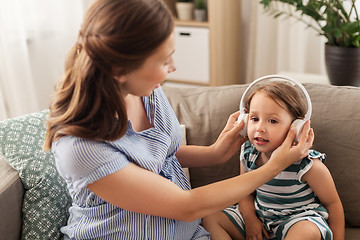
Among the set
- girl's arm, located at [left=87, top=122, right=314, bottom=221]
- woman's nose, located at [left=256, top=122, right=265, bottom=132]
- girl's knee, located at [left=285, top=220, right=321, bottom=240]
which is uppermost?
woman's nose, located at [left=256, top=122, right=265, bottom=132]

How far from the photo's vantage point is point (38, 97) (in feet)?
9.52

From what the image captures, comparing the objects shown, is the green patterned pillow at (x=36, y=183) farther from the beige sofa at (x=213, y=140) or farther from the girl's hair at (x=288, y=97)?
the girl's hair at (x=288, y=97)

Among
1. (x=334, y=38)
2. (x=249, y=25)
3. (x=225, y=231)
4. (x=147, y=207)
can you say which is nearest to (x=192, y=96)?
(x=225, y=231)

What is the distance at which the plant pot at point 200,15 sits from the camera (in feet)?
9.59

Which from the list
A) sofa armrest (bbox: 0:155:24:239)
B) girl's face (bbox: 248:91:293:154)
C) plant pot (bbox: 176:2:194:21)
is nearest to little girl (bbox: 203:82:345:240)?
girl's face (bbox: 248:91:293:154)

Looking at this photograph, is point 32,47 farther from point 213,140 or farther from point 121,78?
point 121,78

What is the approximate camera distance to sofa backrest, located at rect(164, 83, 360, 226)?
149 cm

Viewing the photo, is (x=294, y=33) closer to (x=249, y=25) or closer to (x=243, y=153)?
(x=249, y=25)

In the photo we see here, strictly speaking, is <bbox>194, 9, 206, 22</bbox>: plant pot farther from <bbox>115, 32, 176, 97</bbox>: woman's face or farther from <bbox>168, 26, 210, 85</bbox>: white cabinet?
<bbox>115, 32, 176, 97</bbox>: woman's face

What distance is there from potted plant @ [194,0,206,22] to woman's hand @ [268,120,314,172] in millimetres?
1798

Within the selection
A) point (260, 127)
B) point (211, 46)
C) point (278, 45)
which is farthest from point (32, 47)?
point (260, 127)

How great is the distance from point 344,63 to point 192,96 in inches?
31.8

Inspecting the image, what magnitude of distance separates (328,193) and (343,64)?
90cm

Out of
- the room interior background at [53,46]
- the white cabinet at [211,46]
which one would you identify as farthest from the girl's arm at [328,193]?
the white cabinet at [211,46]
